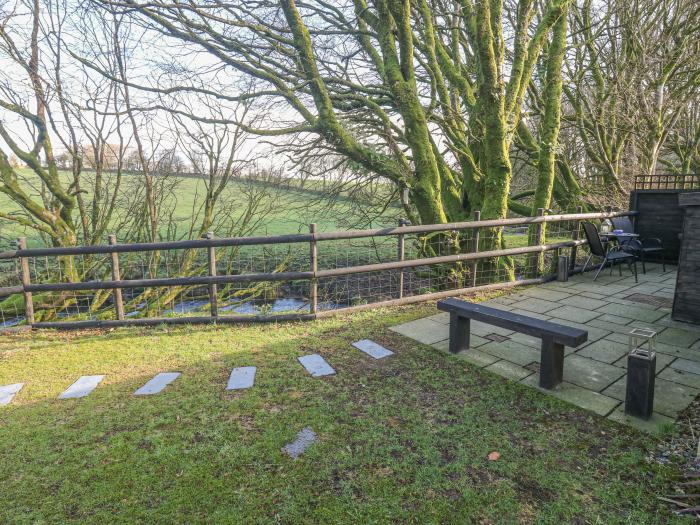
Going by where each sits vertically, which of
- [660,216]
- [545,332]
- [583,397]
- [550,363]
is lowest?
[583,397]

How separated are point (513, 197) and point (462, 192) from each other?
279 centimetres

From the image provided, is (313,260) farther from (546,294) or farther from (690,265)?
(690,265)

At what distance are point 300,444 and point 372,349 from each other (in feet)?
4.78

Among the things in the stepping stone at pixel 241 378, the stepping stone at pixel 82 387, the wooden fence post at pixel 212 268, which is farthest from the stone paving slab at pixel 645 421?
the wooden fence post at pixel 212 268

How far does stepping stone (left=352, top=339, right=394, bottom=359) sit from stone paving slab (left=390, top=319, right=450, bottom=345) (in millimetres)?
394

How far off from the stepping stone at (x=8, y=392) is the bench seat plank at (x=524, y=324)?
10.8 feet

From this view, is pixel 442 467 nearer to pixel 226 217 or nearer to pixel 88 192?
pixel 226 217

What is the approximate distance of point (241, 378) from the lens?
117 inches

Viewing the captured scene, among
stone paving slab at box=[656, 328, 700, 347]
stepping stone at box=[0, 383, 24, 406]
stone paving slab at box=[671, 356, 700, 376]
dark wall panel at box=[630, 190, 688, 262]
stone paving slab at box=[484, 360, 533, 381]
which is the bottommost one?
stone paving slab at box=[671, 356, 700, 376]

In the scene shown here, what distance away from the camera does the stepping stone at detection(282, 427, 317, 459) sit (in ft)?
6.88

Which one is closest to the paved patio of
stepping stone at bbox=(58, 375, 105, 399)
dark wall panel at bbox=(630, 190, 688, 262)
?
dark wall panel at bbox=(630, 190, 688, 262)

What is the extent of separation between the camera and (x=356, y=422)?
2.38 m

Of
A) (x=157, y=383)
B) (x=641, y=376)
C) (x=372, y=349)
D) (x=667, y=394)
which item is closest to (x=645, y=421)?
(x=641, y=376)

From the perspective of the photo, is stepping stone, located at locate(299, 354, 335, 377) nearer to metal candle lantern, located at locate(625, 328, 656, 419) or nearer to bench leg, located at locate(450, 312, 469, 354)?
bench leg, located at locate(450, 312, 469, 354)
